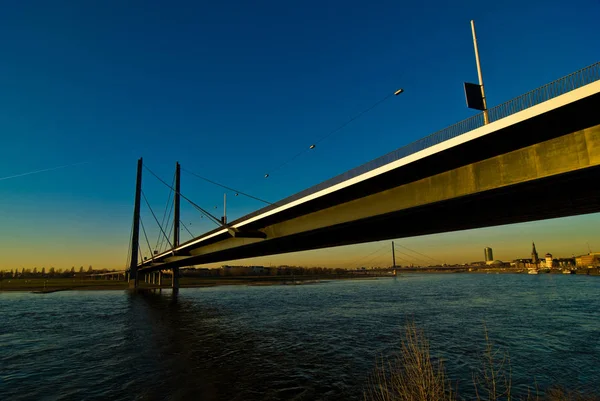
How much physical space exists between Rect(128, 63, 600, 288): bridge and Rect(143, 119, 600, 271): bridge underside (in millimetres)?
33

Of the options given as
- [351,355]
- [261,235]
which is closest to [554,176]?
[351,355]

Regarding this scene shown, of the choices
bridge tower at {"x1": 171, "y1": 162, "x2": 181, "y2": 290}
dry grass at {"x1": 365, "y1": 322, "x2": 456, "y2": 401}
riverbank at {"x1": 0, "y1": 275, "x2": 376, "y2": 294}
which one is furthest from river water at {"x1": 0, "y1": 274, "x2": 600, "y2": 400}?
riverbank at {"x1": 0, "y1": 275, "x2": 376, "y2": 294}

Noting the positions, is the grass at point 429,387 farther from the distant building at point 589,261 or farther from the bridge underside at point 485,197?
the distant building at point 589,261

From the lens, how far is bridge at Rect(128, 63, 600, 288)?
973 cm

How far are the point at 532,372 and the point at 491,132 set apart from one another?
11359 millimetres

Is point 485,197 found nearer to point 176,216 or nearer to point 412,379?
point 412,379

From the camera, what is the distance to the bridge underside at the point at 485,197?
10148 mm

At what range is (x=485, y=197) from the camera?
43.3 feet

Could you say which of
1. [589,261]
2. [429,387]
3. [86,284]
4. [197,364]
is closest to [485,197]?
[429,387]

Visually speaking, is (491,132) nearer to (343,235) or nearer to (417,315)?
(343,235)

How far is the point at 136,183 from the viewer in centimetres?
9419

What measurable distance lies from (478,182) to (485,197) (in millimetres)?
1089

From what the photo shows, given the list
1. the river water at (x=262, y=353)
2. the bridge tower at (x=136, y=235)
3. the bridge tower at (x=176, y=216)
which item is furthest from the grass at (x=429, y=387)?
the bridge tower at (x=136, y=235)

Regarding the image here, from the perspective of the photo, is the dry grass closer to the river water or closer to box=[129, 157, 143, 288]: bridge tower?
the river water
